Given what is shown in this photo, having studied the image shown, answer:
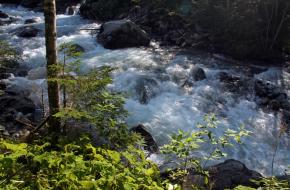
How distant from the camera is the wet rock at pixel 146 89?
31.7 ft

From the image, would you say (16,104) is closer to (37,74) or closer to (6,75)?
(6,75)

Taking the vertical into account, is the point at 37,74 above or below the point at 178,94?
above

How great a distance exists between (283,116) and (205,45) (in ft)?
16.9

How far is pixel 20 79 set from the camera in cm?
1020

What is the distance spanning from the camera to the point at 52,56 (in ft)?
15.1

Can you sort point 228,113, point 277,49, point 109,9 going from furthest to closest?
point 109,9, point 277,49, point 228,113

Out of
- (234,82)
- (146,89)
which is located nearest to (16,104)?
(146,89)

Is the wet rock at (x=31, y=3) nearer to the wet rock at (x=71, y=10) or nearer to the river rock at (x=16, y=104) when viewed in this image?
the wet rock at (x=71, y=10)

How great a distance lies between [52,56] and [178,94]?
5973mm

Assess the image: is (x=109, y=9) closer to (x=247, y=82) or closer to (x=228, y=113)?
(x=247, y=82)

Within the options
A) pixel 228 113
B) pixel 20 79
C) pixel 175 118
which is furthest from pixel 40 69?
pixel 228 113

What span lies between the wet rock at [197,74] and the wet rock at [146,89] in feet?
4.50

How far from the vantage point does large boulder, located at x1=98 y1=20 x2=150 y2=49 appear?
13617 millimetres

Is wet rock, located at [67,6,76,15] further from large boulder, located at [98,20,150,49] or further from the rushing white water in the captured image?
large boulder, located at [98,20,150,49]
